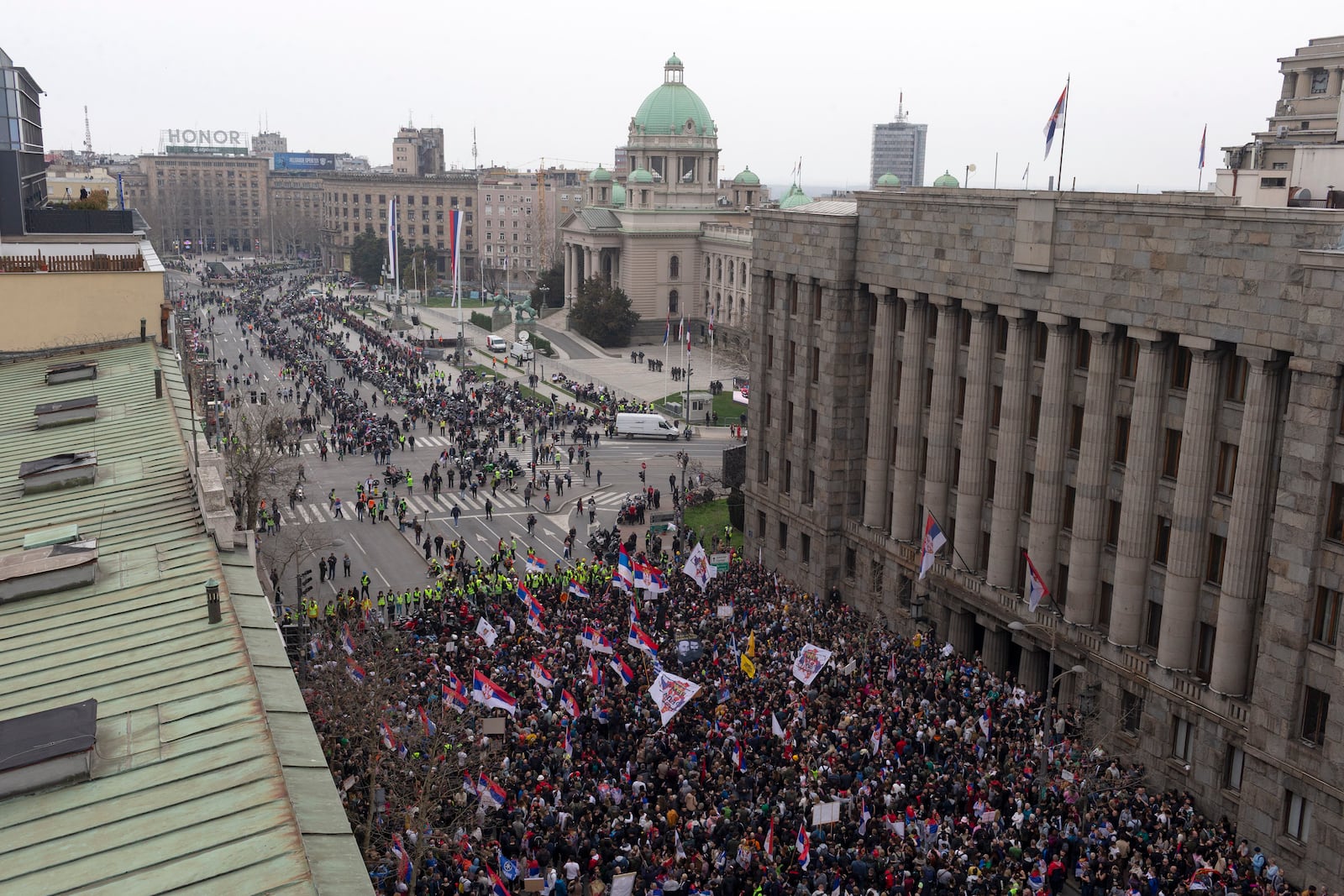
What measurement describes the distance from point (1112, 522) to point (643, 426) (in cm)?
5425

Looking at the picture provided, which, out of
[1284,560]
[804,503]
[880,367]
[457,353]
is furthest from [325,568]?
[457,353]

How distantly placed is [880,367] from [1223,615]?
18915 mm

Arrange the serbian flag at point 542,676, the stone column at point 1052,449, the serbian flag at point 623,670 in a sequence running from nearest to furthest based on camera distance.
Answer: the serbian flag at point 542,676 → the serbian flag at point 623,670 → the stone column at point 1052,449

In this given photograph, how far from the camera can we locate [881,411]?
50.6 m

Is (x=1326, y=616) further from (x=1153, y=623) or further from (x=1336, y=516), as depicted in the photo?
(x=1153, y=623)

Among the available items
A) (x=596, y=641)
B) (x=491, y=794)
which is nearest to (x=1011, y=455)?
(x=596, y=641)

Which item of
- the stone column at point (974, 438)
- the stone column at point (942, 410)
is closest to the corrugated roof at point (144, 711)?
the stone column at point (974, 438)

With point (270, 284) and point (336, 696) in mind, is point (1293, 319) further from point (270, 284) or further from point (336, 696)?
point (270, 284)

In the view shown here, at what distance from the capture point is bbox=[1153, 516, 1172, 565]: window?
123ft

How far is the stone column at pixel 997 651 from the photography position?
44.1 metres

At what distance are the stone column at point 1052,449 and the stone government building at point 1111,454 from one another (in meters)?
0.08

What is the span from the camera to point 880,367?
50.4 m

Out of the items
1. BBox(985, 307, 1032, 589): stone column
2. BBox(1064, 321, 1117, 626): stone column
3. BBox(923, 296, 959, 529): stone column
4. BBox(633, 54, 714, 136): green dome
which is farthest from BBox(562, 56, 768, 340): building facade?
BBox(1064, 321, 1117, 626): stone column

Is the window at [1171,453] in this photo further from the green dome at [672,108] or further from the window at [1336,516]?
the green dome at [672,108]
